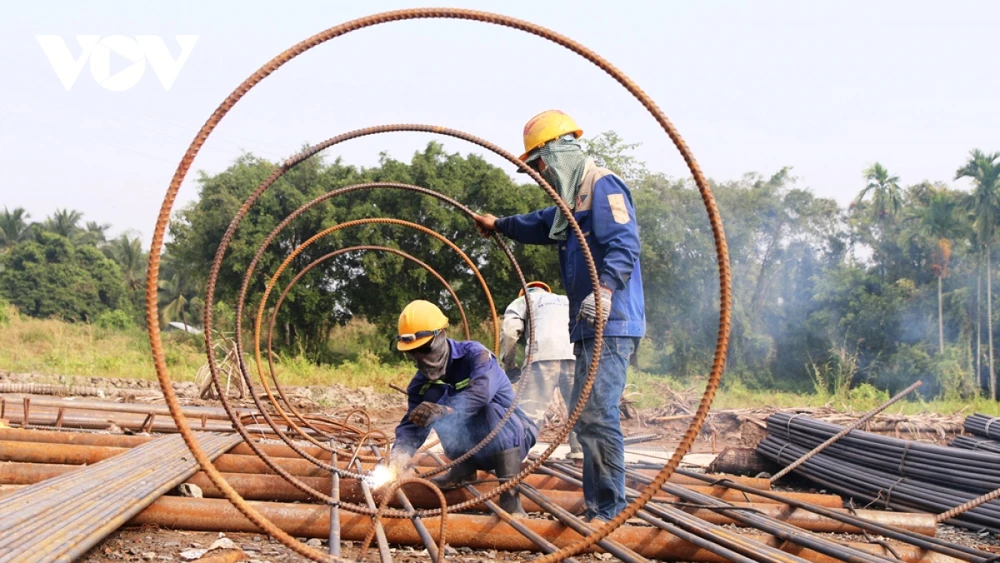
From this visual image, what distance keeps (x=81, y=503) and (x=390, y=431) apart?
669cm

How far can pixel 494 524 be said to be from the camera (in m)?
3.54

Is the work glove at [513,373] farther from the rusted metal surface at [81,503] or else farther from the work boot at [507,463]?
the rusted metal surface at [81,503]

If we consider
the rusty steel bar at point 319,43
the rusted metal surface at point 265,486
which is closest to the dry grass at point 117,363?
the rusted metal surface at point 265,486

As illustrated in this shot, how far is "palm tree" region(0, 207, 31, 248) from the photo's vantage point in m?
53.5

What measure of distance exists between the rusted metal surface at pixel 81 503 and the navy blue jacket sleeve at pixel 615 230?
2.16m

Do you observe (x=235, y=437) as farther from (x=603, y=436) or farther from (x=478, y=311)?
(x=478, y=311)

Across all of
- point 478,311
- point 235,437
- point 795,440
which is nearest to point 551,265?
point 478,311

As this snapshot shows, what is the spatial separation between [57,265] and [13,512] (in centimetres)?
4328

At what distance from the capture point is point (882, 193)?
42188mm

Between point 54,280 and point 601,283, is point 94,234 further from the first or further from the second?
point 601,283

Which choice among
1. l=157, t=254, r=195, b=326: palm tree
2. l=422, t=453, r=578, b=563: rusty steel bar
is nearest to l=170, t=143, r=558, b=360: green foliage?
l=422, t=453, r=578, b=563: rusty steel bar

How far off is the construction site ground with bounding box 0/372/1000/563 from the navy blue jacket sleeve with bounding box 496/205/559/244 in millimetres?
1887

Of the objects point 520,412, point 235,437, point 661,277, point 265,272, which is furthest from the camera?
point 661,277

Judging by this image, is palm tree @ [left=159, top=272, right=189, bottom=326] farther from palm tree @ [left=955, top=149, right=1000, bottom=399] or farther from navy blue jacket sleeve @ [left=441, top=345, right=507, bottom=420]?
navy blue jacket sleeve @ [left=441, top=345, right=507, bottom=420]
